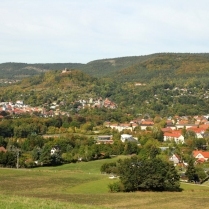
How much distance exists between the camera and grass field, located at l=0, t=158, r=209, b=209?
2048cm

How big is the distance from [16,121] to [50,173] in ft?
141

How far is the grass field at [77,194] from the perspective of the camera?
20.5 metres

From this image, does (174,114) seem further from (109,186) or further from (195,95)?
(109,186)

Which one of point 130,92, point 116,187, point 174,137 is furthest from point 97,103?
point 116,187

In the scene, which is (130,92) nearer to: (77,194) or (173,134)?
(173,134)

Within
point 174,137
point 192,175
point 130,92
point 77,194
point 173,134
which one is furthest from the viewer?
point 130,92

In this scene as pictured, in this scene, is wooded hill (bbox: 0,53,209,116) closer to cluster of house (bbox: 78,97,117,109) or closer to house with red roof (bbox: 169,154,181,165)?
cluster of house (bbox: 78,97,117,109)

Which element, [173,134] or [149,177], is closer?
[149,177]

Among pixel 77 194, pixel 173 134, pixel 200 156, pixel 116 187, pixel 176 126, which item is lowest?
pixel 200 156

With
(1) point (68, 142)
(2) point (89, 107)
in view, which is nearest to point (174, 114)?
(2) point (89, 107)

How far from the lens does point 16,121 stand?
88812mm

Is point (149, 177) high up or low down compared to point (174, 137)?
up

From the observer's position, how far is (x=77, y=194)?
3294 centimetres

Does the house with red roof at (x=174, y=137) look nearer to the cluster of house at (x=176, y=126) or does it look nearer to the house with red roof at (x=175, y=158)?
the cluster of house at (x=176, y=126)
